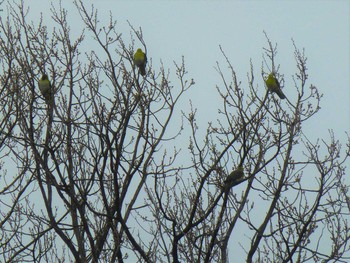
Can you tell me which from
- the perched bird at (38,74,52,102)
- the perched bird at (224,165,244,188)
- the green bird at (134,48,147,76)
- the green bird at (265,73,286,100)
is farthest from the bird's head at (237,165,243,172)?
the perched bird at (38,74,52,102)

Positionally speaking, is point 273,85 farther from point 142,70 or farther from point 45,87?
point 45,87

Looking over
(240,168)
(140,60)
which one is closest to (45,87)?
(140,60)

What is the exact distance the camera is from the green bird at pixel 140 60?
8938 mm

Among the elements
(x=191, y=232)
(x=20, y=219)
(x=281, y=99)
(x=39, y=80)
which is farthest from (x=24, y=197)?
(x=281, y=99)

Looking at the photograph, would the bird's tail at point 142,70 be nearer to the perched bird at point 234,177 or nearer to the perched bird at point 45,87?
the perched bird at point 45,87

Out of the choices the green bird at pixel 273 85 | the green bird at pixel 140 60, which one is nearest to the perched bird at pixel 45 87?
the green bird at pixel 140 60

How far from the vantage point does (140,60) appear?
30.0 feet

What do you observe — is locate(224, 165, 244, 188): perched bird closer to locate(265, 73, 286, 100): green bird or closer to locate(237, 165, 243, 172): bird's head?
locate(237, 165, 243, 172): bird's head

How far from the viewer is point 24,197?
984 cm

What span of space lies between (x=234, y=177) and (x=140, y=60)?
1884 mm

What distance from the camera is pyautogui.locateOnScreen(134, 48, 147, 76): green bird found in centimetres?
894

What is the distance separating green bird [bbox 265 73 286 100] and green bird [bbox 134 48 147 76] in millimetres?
1442

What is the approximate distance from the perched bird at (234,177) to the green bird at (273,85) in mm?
974

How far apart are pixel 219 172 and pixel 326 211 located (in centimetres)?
141
